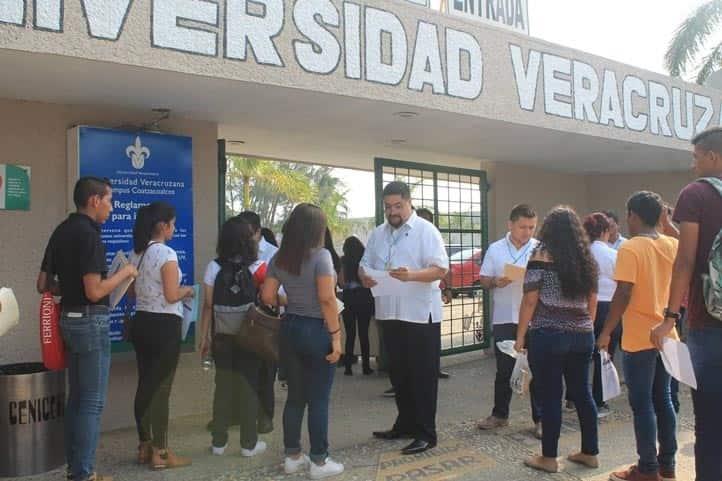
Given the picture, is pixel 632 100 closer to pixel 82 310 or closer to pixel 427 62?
pixel 427 62

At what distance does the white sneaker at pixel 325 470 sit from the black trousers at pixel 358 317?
3443 millimetres

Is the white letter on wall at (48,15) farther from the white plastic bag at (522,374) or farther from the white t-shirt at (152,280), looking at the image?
the white plastic bag at (522,374)

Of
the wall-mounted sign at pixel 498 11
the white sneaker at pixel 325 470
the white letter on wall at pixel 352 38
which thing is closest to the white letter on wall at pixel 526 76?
the wall-mounted sign at pixel 498 11

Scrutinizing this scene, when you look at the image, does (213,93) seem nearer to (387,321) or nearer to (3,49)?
(3,49)

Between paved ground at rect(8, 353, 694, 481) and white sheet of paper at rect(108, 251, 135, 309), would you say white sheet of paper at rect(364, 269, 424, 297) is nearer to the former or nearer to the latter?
paved ground at rect(8, 353, 694, 481)

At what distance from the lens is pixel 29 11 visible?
3654 mm

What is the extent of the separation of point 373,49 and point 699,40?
15941 mm

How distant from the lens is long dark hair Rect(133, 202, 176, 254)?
425 centimetres

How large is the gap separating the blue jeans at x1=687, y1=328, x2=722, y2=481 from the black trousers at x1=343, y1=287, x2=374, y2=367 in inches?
189

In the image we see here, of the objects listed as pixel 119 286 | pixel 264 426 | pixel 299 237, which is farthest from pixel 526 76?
pixel 119 286

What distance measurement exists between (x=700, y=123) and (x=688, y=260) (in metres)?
6.07

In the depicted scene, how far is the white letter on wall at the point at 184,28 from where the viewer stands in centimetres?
409

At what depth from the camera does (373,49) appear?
5.06 m

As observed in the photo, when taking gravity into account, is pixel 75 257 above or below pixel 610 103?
below
